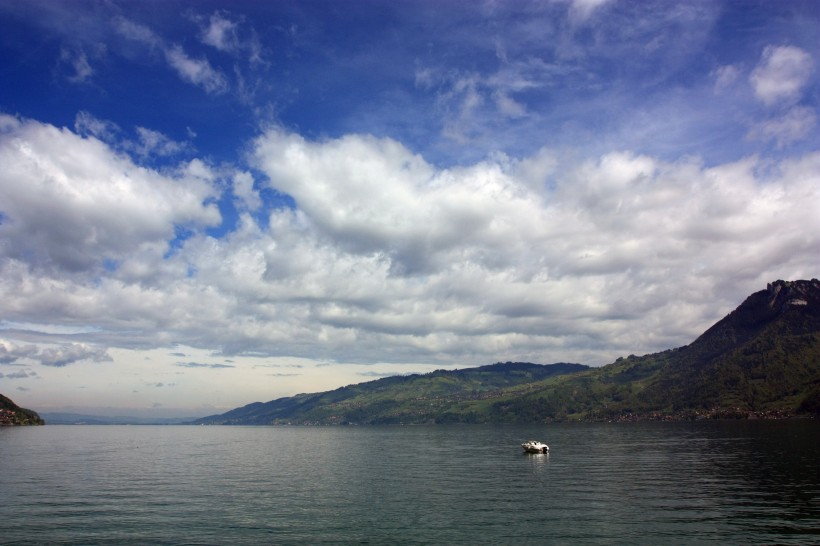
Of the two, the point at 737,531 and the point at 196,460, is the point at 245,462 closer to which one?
the point at 196,460

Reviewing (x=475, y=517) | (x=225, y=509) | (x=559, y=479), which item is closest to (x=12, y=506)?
(x=225, y=509)

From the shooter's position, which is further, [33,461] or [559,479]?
[33,461]

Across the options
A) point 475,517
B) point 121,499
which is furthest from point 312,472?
point 475,517

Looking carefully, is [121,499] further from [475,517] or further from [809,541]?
[809,541]

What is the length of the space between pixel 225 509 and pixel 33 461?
4443 inches

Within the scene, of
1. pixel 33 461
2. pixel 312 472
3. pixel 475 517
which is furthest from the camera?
pixel 33 461

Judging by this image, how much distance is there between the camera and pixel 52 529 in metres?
68.1

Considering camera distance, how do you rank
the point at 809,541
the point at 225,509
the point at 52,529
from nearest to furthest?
the point at 809,541
the point at 52,529
the point at 225,509

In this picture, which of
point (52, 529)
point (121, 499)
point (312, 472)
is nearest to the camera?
point (52, 529)

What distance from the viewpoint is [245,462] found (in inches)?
6580

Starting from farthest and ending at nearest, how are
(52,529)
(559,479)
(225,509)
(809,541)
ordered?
(559,479) < (225,509) < (52,529) < (809,541)

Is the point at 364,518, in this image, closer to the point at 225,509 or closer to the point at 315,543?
the point at 315,543

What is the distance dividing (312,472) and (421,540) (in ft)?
269

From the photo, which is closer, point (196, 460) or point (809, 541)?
point (809, 541)
